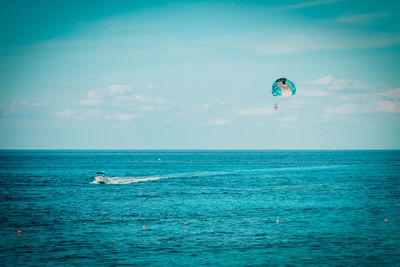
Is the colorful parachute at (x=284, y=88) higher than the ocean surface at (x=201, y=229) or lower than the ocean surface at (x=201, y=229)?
higher

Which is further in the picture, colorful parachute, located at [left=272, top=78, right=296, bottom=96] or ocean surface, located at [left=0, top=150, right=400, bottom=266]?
colorful parachute, located at [left=272, top=78, right=296, bottom=96]

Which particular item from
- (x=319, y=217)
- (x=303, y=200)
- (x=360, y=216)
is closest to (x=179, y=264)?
(x=319, y=217)

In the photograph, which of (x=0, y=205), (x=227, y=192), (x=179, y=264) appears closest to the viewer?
(x=179, y=264)

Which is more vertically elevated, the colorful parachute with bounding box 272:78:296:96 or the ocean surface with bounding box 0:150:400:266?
the colorful parachute with bounding box 272:78:296:96

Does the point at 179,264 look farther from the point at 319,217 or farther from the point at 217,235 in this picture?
the point at 319,217

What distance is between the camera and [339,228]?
39562 mm

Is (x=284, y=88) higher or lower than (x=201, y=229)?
higher

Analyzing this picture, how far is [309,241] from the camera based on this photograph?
114 ft

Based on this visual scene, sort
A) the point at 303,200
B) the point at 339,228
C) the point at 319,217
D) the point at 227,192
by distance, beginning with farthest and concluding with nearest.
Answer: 1. the point at 227,192
2. the point at 303,200
3. the point at 319,217
4. the point at 339,228

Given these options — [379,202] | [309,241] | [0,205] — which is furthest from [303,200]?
[0,205]

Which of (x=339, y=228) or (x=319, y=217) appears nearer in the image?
(x=339, y=228)

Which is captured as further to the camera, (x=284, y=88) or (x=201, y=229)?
(x=284, y=88)

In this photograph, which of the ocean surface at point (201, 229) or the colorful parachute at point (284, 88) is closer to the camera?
the ocean surface at point (201, 229)

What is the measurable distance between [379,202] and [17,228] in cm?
5150
